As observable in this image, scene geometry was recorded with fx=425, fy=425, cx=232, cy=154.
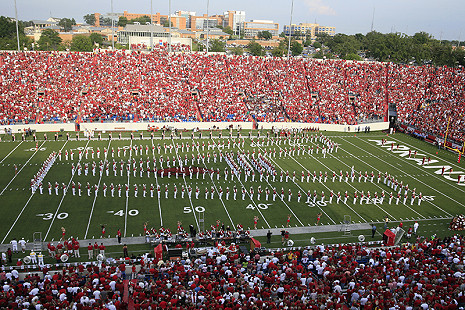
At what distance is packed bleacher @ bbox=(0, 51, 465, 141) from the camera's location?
118ft

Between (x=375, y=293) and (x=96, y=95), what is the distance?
103 ft

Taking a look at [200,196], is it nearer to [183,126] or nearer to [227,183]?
[227,183]

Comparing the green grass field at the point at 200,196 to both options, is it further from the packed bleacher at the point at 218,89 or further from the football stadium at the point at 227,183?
the packed bleacher at the point at 218,89

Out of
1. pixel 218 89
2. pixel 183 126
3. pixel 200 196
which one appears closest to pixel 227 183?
pixel 200 196

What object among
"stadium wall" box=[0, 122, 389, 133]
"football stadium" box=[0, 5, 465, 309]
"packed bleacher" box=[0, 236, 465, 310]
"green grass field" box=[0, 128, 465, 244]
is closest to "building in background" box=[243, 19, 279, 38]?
"football stadium" box=[0, 5, 465, 309]

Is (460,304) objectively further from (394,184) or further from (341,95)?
(341,95)

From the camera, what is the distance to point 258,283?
11.8 meters

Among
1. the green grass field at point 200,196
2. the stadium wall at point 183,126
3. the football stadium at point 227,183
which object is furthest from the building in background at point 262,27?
the green grass field at point 200,196

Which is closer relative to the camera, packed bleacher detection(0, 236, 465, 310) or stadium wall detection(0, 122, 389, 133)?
packed bleacher detection(0, 236, 465, 310)

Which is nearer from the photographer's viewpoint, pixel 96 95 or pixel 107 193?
pixel 107 193

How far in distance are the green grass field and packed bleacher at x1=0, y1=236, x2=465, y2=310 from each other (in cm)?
450

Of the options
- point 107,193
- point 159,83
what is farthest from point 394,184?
point 159,83

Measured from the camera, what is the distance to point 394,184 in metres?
23.9

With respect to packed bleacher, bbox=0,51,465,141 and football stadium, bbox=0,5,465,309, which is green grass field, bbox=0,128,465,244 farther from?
packed bleacher, bbox=0,51,465,141
